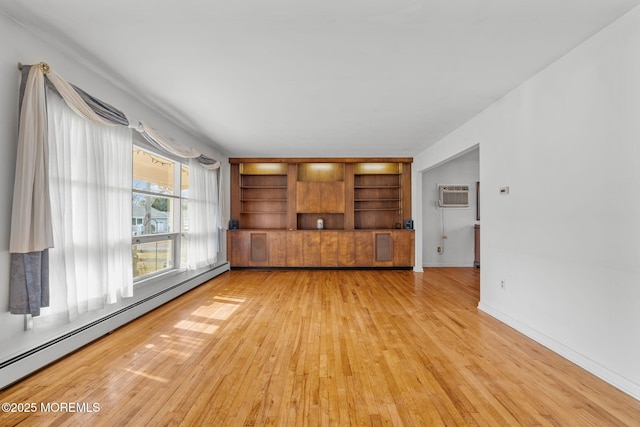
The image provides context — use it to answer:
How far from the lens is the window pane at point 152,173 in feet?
11.7

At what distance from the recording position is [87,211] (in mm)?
2516

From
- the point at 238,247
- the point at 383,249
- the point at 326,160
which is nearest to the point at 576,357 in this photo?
the point at 383,249

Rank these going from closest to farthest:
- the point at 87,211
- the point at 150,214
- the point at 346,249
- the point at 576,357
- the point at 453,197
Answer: the point at 576,357 → the point at 87,211 → the point at 150,214 → the point at 346,249 → the point at 453,197

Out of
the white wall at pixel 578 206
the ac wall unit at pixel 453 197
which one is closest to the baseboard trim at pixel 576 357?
the white wall at pixel 578 206

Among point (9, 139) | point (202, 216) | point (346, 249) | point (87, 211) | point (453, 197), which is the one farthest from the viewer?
point (453, 197)

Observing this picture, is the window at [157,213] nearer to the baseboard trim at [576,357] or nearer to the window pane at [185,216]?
the window pane at [185,216]

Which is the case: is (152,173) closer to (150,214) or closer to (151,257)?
(150,214)

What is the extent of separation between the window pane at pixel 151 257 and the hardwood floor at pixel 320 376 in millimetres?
694

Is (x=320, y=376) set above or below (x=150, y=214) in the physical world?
below

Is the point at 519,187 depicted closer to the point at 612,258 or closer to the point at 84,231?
the point at 612,258

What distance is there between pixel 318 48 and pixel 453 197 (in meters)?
5.57

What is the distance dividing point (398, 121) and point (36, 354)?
15.0 feet

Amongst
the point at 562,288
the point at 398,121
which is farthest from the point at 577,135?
the point at 398,121

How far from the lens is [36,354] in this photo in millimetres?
2082
